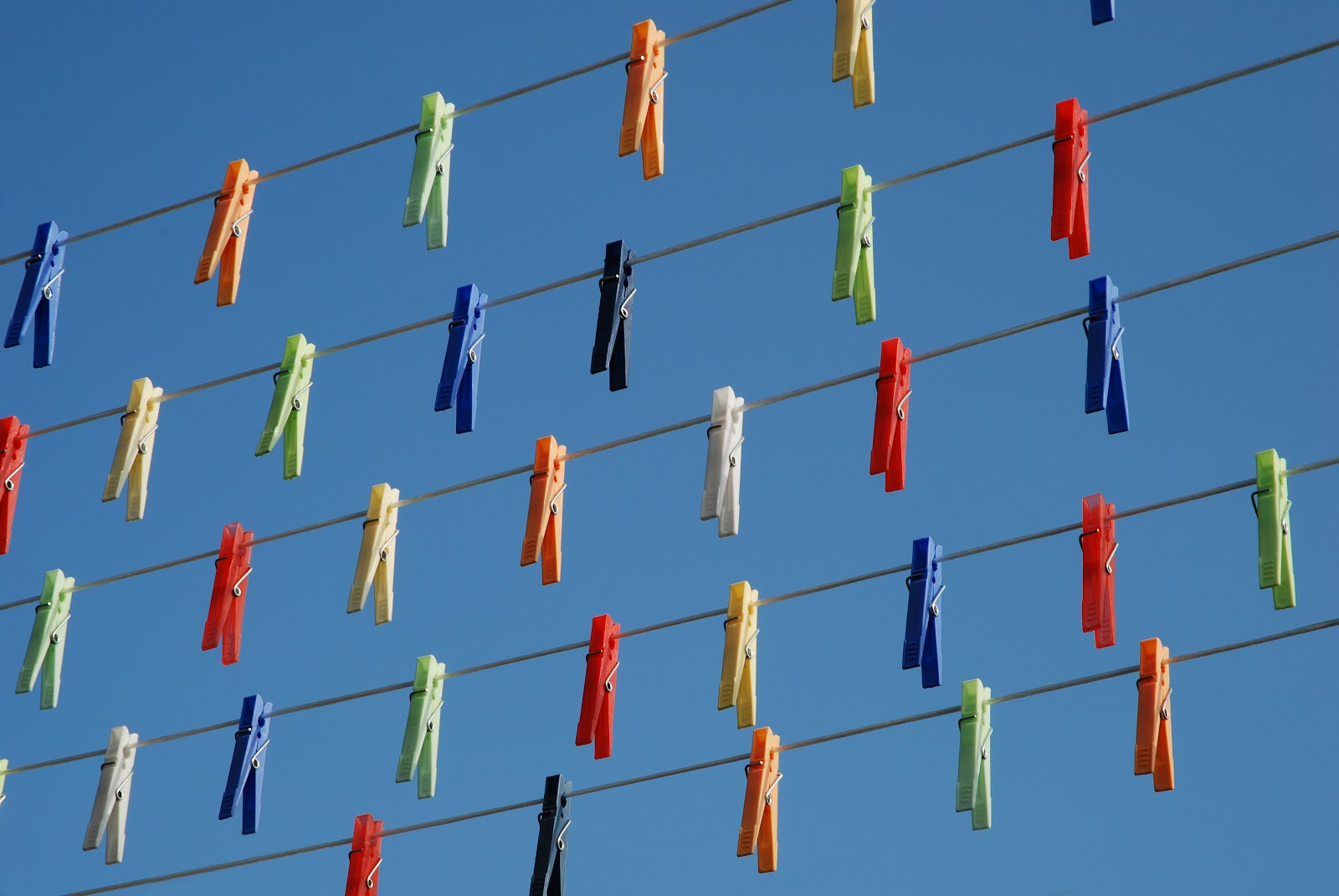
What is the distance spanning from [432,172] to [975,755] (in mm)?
3184

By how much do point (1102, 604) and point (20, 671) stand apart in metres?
4.60

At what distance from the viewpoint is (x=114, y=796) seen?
11609 millimetres

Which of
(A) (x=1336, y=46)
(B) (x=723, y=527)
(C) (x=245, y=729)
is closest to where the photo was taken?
(A) (x=1336, y=46)

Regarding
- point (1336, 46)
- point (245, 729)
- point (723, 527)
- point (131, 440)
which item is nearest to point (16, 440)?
point (131, 440)

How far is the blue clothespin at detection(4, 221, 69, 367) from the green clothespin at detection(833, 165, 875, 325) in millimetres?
3499

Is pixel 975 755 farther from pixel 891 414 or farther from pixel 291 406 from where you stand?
pixel 291 406

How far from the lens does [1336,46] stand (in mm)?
9547

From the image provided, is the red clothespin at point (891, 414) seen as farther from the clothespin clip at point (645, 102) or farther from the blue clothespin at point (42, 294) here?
the blue clothespin at point (42, 294)

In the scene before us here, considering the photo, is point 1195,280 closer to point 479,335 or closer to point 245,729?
point 479,335

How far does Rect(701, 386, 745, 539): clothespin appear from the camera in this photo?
1059cm

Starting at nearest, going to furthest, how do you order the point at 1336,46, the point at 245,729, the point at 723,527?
the point at 1336,46
the point at 723,527
the point at 245,729

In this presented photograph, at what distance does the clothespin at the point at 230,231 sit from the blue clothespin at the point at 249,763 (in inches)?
65.6

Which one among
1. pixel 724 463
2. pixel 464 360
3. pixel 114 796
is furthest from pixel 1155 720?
pixel 114 796

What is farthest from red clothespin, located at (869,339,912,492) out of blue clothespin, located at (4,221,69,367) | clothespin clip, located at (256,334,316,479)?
blue clothespin, located at (4,221,69,367)
